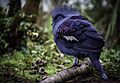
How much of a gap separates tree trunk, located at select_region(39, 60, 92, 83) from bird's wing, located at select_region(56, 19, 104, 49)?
358 mm

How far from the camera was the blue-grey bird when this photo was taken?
10.5 ft

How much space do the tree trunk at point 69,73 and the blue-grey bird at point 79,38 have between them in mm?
254

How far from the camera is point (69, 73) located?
3.46m

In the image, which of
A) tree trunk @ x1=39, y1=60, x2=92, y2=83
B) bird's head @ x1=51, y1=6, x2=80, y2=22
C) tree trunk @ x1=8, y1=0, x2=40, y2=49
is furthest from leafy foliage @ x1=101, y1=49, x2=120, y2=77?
tree trunk @ x1=8, y1=0, x2=40, y2=49

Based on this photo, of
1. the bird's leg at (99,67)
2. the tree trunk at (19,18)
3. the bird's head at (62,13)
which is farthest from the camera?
the tree trunk at (19,18)

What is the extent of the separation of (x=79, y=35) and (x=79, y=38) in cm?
3

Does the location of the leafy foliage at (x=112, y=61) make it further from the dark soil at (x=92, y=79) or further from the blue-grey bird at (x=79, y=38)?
the blue-grey bird at (x=79, y=38)

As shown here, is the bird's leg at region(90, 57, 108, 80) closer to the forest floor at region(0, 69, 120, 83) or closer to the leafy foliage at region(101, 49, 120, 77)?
the forest floor at region(0, 69, 120, 83)

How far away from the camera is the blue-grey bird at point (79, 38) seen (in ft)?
10.5

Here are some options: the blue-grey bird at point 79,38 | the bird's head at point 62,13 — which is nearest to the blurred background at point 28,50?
the bird's head at point 62,13

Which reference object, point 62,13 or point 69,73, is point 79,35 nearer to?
point 62,13

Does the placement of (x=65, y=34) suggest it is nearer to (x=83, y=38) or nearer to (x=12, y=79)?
(x=83, y=38)

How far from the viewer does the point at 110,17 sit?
663 cm

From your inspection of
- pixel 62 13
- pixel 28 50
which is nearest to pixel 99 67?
pixel 62 13
